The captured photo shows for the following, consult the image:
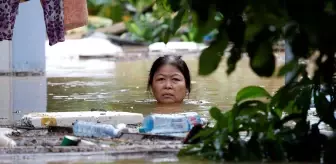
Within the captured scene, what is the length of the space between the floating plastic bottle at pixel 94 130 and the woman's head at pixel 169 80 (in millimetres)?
2615

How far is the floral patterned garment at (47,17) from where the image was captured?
8.25 m

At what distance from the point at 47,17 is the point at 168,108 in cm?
138

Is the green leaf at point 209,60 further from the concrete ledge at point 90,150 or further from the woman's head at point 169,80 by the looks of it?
the woman's head at point 169,80

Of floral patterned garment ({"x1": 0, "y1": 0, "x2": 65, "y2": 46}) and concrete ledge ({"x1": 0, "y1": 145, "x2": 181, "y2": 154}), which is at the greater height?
floral patterned garment ({"x1": 0, "y1": 0, "x2": 65, "y2": 46})

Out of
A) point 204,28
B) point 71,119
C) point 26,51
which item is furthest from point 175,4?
point 26,51

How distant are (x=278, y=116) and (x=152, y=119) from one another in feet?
3.26

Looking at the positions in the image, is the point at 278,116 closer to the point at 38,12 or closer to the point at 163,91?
the point at 163,91

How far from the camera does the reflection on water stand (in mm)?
8273

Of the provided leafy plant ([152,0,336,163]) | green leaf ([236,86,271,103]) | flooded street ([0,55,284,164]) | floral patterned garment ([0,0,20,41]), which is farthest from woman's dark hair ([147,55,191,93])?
green leaf ([236,86,271,103])

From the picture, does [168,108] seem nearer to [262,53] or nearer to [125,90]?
[125,90]

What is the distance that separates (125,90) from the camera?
33.0ft

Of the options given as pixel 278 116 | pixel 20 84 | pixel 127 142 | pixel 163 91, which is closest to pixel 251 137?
pixel 278 116

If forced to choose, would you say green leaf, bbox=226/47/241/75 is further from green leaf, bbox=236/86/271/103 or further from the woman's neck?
the woman's neck

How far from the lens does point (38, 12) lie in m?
11.9
